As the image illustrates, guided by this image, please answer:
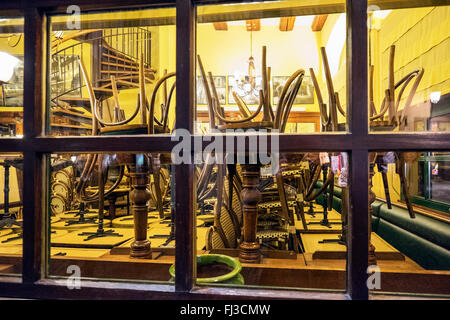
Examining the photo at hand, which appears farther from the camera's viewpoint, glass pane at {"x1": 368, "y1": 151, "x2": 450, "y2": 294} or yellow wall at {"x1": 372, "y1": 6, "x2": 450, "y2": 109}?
yellow wall at {"x1": 372, "y1": 6, "x2": 450, "y2": 109}

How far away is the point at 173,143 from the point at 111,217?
1193mm

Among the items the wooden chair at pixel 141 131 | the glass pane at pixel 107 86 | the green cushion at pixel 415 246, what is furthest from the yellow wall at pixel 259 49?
the green cushion at pixel 415 246

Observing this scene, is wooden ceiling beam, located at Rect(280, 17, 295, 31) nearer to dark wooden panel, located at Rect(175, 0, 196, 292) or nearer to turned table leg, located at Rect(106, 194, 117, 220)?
dark wooden panel, located at Rect(175, 0, 196, 292)

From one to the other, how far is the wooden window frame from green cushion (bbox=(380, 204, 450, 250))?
0.90 metres

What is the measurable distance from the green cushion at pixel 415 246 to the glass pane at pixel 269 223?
253 millimetres

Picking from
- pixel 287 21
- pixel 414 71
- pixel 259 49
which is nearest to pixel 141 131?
pixel 287 21

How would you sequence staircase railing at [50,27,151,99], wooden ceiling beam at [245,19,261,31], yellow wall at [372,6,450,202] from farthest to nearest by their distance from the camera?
wooden ceiling beam at [245,19,261,31] < yellow wall at [372,6,450,202] < staircase railing at [50,27,151,99]

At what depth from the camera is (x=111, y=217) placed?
4.80 feet

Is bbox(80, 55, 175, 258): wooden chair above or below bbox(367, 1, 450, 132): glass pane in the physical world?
below

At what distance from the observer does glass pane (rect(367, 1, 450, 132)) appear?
0.97 m

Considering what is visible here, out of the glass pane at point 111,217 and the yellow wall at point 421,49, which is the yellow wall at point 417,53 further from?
the glass pane at point 111,217

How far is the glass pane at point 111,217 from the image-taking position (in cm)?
55

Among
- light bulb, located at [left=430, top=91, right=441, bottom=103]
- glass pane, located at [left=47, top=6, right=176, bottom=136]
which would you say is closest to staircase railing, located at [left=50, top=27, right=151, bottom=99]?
glass pane, located at [left=47, top=6, right=176, bottom=136]
